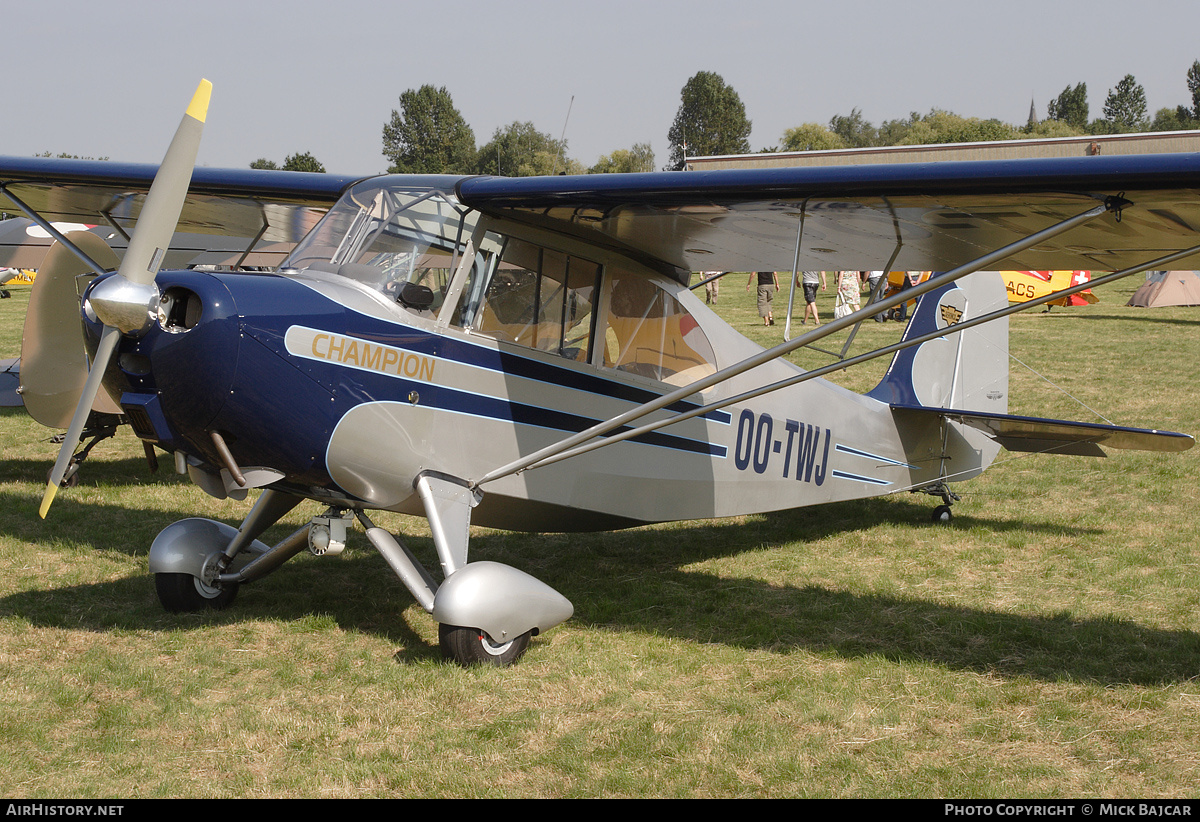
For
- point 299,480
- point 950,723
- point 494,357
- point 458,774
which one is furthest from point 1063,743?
point 299,480

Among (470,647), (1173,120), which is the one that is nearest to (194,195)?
(470,647)

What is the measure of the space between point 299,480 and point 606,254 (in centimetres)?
228

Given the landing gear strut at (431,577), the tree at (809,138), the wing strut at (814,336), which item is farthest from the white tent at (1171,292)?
the tree at (809,138)

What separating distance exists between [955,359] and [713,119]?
12098 centimetres

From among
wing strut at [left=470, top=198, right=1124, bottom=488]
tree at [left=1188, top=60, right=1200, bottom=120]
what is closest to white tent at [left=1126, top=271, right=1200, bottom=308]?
wing strut at [left=470, top=198, right=1124, bottom=488]

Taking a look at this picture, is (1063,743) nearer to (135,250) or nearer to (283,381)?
(283,381)

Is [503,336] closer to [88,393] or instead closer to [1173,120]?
[88,393]

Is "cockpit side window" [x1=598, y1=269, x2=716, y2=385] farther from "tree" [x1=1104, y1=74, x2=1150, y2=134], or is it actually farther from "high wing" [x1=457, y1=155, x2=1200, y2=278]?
"tree" [x1=1104, y1=74, x2=1150, y2=134]

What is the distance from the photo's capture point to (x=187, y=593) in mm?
5676

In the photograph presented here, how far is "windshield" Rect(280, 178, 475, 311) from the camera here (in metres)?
4.93

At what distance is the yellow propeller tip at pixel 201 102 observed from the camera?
4.50 m

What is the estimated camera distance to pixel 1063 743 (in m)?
3.98
